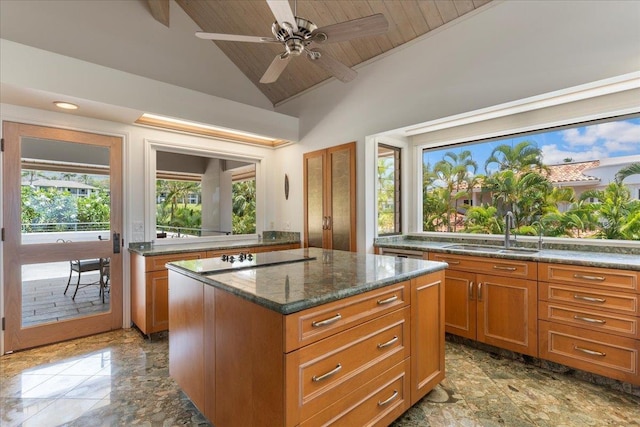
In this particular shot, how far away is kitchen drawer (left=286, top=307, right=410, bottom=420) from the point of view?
1265 millimetres

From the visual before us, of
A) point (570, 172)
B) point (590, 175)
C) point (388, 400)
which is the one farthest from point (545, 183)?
point (388, 400)

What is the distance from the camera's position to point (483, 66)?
8.83ft

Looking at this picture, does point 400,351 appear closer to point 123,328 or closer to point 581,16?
point 581,16

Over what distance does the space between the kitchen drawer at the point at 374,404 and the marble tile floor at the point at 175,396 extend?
21 cm

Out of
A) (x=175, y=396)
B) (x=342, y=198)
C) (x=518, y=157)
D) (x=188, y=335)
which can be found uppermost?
(x=518, y=157)

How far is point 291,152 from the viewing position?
466 cm

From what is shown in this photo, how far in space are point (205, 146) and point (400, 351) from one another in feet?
11.2

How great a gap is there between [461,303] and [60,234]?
400cm

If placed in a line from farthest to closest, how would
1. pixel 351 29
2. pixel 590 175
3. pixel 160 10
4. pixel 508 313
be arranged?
pixel 160 10 < pixel 590 175 < pixel 508 313 < pixel 351 29

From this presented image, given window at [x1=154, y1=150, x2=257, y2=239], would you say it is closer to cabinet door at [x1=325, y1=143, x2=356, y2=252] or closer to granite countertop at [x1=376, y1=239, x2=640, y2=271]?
cabinet door at [x1=325, y1=143, x2=356, y2=252]

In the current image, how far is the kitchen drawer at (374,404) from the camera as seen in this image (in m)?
1.38

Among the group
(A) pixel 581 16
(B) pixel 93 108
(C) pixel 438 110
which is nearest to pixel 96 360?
(B) pixel 93 108

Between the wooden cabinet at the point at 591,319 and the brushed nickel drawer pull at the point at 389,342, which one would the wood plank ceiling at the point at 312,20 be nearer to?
the wooden cabinet at the point at 591,319

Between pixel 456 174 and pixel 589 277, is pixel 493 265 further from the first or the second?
pixel 456 174
